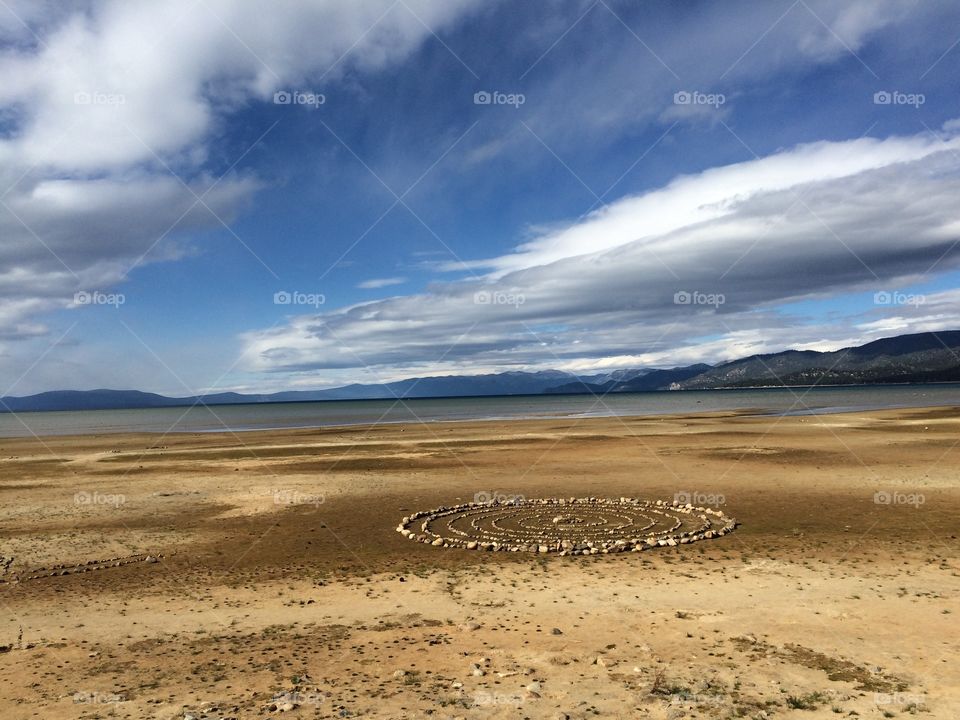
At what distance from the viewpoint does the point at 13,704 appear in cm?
1180

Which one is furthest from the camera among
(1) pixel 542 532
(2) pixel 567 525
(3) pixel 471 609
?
(2) pixel 567 525

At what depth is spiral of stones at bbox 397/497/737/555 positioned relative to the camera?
23.3 metres

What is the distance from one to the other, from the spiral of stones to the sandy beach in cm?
100

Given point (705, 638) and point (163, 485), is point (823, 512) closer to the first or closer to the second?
point (705, 638)

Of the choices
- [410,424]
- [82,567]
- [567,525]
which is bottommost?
[410,424]

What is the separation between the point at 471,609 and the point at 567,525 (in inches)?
432

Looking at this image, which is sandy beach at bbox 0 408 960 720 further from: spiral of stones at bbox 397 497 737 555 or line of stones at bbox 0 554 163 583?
spiral of stones at bbox 397 497 737 555

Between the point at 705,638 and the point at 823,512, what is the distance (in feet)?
55.3

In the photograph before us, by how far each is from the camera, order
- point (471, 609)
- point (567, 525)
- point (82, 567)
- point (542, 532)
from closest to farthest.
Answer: point (471, 609)
point (82, 567)
point (542, 532)
point (567, 525)

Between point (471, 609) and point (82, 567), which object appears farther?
point (82, 567)

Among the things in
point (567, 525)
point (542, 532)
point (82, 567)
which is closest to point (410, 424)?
point (567, 525)

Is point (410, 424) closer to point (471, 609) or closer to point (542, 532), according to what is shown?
point (542, 532)

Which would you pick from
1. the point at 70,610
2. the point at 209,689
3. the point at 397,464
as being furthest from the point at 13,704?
the point at 397,464

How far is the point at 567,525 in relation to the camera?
88.2ft
